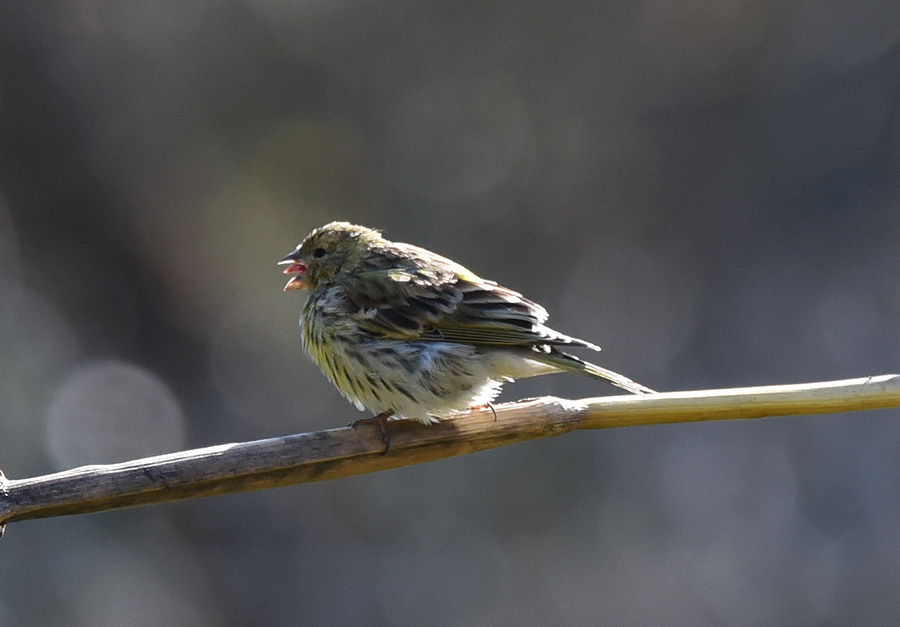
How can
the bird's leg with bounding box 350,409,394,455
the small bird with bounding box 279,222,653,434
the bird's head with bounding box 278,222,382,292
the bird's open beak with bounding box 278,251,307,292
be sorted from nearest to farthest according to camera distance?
the bird's leg with bounding box 350,409,394,455, the small bird with bounding box 279,222,653,434, the bird's head with bounding box 278,222,382,292, the bird's open beak with bounding box 278,251,307,292

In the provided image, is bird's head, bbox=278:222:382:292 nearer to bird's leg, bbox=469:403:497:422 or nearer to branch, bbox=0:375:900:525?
bird's leg, bbox=469:403:497:422

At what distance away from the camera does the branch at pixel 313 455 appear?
3.40m

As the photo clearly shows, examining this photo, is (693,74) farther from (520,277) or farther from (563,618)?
(563,618)

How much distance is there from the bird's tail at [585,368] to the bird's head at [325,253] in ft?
4.79

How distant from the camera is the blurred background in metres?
9.02

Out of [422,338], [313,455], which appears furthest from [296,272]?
[313,455]

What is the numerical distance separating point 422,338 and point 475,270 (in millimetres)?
5015

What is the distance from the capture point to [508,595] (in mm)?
8984

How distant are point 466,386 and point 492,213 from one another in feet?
18.7

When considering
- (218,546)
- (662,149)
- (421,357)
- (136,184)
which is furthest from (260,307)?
(421,357)

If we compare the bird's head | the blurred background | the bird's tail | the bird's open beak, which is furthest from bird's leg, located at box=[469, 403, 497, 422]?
the blurred background

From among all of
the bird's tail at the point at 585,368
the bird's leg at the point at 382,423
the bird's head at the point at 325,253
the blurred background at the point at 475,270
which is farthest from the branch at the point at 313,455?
the blurred background at the point at 475,270

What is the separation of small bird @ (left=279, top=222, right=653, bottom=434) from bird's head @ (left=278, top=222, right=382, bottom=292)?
0.09 metres

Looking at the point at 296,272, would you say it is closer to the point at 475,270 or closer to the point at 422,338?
the point at 422,338
